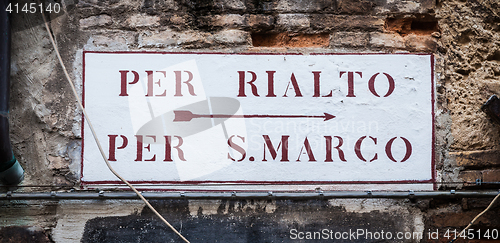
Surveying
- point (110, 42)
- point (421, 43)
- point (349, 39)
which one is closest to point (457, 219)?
point (421, 43)

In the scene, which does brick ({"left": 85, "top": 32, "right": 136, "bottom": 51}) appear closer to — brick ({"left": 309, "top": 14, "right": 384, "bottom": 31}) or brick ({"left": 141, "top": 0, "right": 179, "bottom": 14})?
brick ({"left": 141, "top": 0, "right": 179, "bottom": 14})

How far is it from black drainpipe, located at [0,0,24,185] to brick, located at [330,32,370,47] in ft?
6.28

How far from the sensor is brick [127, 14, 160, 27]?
2186 mm

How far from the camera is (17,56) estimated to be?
7.09 feet

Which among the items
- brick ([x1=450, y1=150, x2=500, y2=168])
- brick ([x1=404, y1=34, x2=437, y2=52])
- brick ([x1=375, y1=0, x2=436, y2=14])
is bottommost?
brick ([x1=450, y1=150, x2=500, y2=168])

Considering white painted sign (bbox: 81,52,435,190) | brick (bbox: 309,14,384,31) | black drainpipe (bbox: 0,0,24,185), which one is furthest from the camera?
brick (bbox: 309,14,384,31)

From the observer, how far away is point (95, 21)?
2178mm

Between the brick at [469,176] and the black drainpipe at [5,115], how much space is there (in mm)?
2586

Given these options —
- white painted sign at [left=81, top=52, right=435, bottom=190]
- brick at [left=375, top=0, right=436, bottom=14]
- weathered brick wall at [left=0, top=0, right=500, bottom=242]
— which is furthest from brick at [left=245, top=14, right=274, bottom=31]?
brick at [left=375, top=0, right=436, bottom=14]

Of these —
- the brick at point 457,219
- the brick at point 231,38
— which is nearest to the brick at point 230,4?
the brick at point 231,38

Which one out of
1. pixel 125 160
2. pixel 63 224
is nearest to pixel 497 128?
pixel 125 160

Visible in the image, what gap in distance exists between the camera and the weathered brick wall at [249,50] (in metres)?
2.06

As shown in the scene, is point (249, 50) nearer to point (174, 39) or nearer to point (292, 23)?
point (292, 23)

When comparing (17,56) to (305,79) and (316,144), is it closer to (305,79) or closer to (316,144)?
(305,79)
